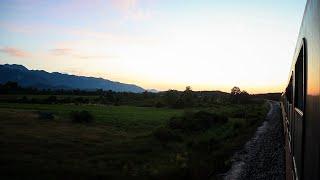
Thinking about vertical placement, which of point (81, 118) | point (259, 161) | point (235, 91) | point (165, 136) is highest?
point (235, 91)

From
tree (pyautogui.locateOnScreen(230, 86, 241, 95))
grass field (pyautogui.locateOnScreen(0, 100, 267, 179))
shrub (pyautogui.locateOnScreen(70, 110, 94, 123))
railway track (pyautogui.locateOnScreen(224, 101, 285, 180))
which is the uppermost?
tree (pyautogui.locateOnScreen(230, 86, 241, 95))

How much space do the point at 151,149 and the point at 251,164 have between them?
32.7ft

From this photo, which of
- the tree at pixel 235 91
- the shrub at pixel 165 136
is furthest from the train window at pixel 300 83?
the tree at pixel 235 91

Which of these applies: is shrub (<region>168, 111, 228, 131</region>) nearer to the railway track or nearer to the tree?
the railway track

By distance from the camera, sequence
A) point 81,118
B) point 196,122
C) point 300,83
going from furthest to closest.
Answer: point 81,118, point 196,122, point 300,83

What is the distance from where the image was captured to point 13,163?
58.9 ft

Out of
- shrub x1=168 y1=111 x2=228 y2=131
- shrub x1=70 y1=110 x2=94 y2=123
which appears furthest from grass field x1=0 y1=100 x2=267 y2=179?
shrub x1=70 y1=110 x2=94 y2=123

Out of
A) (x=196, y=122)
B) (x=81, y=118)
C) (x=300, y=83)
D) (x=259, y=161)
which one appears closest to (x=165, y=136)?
(x=196, y=122)

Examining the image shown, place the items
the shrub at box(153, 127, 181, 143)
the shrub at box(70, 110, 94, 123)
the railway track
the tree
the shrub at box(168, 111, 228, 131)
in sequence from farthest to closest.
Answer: the tree → the shrub at box(70, 110, 94, 123) → the shrub at box(168, 111, 228, 131) → the shrub at box(153, 127, 181, 143) → the railway track

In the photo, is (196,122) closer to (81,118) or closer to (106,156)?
(81,118)

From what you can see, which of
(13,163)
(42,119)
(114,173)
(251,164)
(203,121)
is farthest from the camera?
(42,119)

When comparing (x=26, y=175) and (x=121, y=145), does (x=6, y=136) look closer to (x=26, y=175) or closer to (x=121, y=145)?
(x=121, y=145)

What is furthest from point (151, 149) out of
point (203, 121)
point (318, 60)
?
point (318, 60)

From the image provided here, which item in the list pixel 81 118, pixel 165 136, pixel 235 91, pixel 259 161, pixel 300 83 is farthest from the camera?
pixel 235 91
